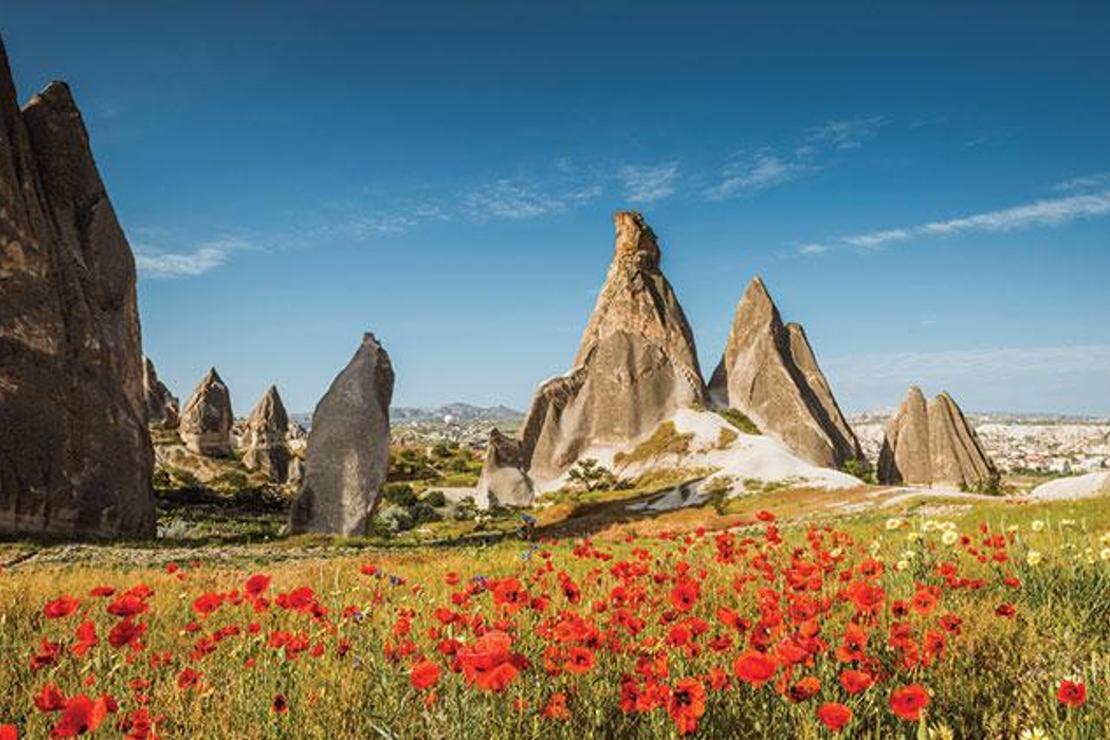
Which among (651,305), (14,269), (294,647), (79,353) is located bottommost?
(294,647)

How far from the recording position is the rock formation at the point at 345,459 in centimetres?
2469

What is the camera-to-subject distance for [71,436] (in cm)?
2069

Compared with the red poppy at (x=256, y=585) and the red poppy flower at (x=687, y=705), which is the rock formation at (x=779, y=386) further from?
the red poppy flower at (x=687, y=705)

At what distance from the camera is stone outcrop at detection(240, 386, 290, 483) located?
6025 cm

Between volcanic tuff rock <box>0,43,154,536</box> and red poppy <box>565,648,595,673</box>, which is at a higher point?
volcanic tuff rock <box>0,43,154,536</box>

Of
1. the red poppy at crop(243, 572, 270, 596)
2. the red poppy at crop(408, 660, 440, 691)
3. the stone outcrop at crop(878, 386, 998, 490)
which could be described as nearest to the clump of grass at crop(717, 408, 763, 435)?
the stone outcrop at crop(878, 386, 998, 490)

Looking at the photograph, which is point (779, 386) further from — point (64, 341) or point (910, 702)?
point (910, 702)

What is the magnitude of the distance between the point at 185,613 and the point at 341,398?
797 inches

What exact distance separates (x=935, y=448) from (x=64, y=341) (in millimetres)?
50859

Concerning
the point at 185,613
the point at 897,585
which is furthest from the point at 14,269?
the point at 897,585

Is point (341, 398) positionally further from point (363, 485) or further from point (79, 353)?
point (79, 353)

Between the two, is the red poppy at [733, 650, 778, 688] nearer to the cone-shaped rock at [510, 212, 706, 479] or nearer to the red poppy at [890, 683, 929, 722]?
the red poppy at [890, 683, 929, 722]

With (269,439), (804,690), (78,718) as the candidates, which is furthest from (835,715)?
(269,439)

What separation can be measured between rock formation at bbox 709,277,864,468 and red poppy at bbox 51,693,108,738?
56681 mm
